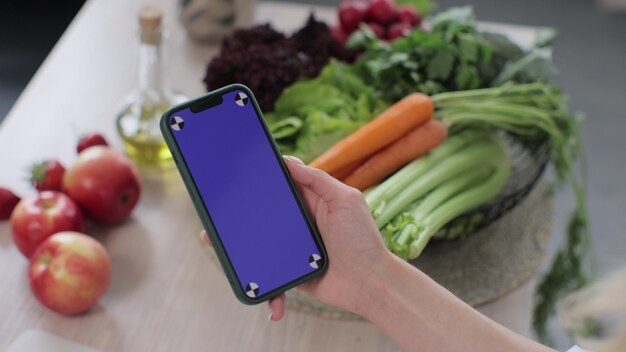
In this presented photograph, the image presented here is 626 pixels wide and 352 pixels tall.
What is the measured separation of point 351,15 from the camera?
1.47 metres

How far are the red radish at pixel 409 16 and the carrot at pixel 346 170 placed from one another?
426mm

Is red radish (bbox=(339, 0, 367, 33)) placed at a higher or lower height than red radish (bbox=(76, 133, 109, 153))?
higher

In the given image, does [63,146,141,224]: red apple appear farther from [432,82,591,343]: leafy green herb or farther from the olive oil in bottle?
[432,82,591,343]: leafy green herb

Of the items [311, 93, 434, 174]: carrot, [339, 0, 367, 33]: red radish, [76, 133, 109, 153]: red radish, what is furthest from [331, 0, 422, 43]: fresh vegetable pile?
[76, 133, 109, 153]: red radish

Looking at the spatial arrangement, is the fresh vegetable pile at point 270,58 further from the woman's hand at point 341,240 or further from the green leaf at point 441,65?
the woman's hand at point 341,240

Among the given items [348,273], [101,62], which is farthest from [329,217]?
[101,62]

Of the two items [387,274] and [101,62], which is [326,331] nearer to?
[387,274]

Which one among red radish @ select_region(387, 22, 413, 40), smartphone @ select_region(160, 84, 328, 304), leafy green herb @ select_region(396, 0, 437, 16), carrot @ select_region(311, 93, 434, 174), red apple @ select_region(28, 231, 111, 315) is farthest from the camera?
leafy green herb @ select_region(396, 0, 437, 16)

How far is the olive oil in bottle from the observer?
1.26 meters

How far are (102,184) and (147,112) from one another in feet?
0.63

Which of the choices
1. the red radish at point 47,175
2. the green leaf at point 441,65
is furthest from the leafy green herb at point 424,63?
the red radish at point 47,175

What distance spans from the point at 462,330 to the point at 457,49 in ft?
1.75

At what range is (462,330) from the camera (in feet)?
2.93

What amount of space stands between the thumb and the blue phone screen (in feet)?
0.05
